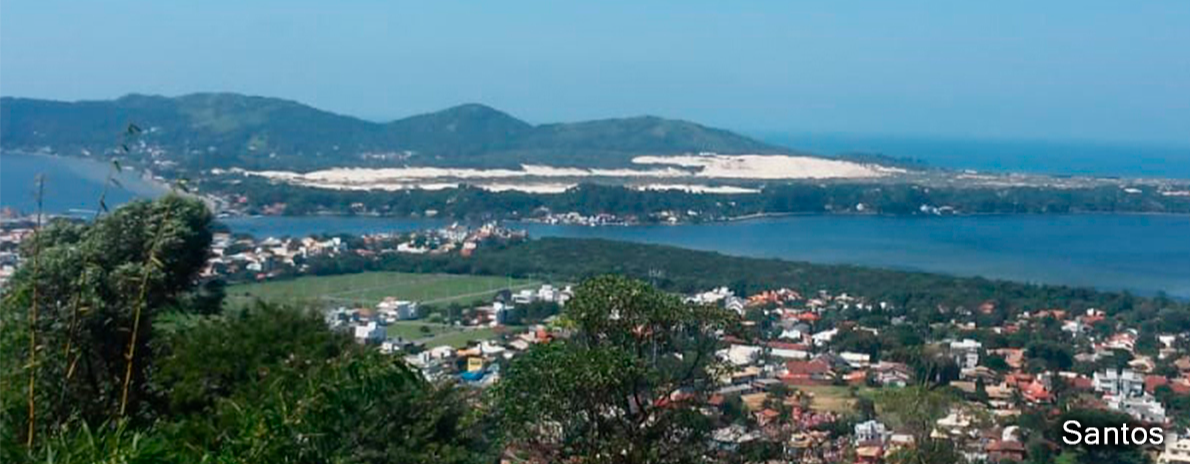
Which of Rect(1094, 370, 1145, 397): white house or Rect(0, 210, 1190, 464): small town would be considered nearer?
Rect(0, 210, 1190, 464): small town

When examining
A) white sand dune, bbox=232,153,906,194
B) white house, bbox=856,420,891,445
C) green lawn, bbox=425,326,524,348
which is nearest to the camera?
white house, bbox=856,420,891,445

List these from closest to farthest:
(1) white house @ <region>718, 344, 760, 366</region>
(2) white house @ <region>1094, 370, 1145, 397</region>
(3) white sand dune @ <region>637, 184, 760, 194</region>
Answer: (2) white house @ <region>1094, 370, 1145, 397</region> → (1) white house @ <region>718, 344, 760, 366</region> → (3) white sand dune @ <region>637, 184, 760, 194</region>

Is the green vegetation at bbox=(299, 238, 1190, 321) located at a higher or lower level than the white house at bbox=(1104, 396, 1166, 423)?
lower

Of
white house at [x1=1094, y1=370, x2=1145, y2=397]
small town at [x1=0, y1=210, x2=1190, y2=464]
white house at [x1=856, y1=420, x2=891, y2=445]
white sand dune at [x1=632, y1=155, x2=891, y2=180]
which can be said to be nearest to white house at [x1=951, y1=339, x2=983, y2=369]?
small town at [x1=0, y1=210, x2=1190, y2=464]

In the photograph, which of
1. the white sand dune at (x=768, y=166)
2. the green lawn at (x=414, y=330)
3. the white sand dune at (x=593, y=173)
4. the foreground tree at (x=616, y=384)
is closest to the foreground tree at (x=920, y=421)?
the foreground tree at (x=616, y=384)

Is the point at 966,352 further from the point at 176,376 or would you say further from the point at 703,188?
the point at 703,188

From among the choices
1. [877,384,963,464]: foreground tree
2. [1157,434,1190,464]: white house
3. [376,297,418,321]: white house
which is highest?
[877,384,963,464]: foreground tree

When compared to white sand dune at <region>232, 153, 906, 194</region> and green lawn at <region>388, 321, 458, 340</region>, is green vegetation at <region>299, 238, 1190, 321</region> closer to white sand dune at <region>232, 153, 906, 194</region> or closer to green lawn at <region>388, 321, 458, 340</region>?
green lawn at <region>388, 321, 458, 340</region>

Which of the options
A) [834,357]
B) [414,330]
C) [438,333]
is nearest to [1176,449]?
[834,357]
